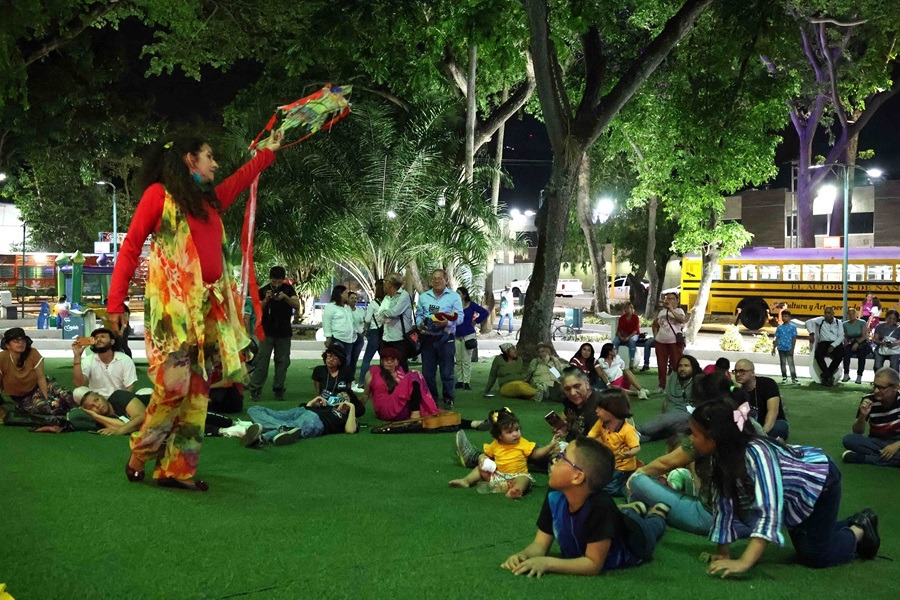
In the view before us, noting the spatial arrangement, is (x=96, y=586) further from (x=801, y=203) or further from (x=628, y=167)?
(x=628, y=167)

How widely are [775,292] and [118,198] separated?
33.0 meters

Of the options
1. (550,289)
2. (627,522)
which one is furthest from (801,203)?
(627,522)

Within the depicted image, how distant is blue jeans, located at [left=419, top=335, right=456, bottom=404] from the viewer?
1234 cm

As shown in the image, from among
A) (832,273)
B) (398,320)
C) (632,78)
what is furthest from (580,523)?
(832,273)

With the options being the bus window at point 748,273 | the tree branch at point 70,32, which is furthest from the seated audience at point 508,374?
the bus window at point 748,273

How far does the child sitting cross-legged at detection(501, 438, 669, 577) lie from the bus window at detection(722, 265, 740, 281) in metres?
28.9

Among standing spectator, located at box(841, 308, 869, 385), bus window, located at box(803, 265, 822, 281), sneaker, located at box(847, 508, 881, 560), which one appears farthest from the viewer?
bus window, located at box(803, 265, 822, 281)

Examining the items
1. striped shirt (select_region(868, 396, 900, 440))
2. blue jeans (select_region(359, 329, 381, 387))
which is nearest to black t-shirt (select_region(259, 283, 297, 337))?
blue jeans (select_region(359, 329, 381, 387))

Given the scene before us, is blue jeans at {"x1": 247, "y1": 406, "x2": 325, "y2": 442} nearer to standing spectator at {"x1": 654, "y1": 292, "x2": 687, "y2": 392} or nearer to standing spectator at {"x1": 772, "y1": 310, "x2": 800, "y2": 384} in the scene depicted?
standing spectator at {"x1": 654, "y1": 292, "x2": 687, "y2": 392}

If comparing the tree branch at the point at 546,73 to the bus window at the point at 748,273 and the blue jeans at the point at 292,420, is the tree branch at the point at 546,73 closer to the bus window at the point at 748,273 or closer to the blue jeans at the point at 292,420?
the blue jeans at the point at 292,420

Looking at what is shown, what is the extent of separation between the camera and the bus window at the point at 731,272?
106ft

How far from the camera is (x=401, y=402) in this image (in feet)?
34.6

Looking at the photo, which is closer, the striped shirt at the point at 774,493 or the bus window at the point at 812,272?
the striped shirt at the point at 774,493

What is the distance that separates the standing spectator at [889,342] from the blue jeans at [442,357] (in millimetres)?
8169
